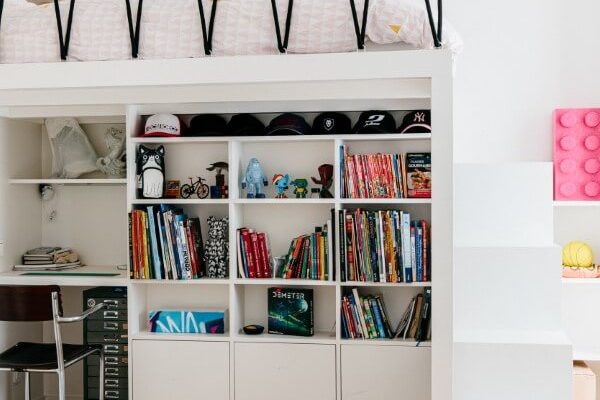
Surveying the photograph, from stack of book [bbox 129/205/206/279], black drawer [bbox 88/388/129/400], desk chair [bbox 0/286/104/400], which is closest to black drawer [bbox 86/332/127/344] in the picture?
black drawer [bbox 88/388/129/400]

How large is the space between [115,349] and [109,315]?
0.18 meters

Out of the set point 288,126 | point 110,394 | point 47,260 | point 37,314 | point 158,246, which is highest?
point 288,126

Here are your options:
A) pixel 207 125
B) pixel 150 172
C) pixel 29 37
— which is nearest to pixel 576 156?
pixel 207 125

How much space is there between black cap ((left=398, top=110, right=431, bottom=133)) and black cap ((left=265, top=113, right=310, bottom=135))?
0.46 m

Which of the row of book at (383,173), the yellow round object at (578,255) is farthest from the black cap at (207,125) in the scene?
the yellow round object at (578,255)

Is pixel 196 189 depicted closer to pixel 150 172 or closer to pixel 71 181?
pixel 150 172

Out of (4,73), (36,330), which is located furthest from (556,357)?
(36,330)

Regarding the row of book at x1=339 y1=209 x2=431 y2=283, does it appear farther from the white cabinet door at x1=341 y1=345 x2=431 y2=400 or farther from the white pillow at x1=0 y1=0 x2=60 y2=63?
the white pillow at x1=0 y1=0 x2=60 y2=63

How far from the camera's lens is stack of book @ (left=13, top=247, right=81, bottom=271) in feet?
12.5

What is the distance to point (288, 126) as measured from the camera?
11.2ft

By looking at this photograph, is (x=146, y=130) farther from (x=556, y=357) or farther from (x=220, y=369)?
(x=556, y=357)

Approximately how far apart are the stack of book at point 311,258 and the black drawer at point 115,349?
0.87 m

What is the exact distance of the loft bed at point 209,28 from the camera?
7.79 feet

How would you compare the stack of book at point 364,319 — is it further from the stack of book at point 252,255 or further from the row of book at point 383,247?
the stack of book at point 252,255
